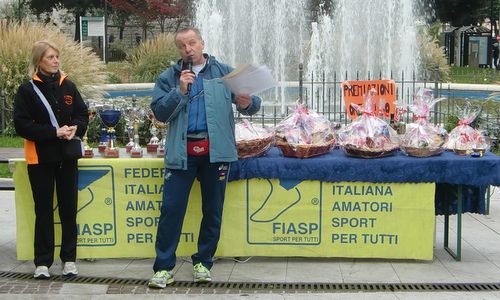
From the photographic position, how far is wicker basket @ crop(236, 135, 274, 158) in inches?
205

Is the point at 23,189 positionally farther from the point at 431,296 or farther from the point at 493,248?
the point at 493,248

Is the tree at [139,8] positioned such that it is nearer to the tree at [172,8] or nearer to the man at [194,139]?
the tree at [172,8]

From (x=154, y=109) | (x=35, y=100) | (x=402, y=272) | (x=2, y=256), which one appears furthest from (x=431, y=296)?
(x=2, y=256)

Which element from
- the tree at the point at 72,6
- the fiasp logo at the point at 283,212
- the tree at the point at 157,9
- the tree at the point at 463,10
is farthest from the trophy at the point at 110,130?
the tree at the point at 72,6

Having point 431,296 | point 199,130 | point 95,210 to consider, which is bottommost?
point 431,296

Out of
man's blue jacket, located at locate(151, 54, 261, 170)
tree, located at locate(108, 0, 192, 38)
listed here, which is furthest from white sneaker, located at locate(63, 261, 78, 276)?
tree, located at locate(108, 0, 192, 38)

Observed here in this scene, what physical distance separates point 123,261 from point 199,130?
1482 millimetres

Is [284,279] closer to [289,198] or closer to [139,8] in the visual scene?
[289,198]

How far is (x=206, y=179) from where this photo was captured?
495cm

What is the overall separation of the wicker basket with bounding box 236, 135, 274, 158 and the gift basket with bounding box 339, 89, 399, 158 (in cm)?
59

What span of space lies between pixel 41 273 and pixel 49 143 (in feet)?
3.20

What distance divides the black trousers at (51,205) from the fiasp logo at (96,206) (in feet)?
0.63

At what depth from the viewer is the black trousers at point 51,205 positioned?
16.5 ft

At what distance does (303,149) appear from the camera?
5.26 metres
